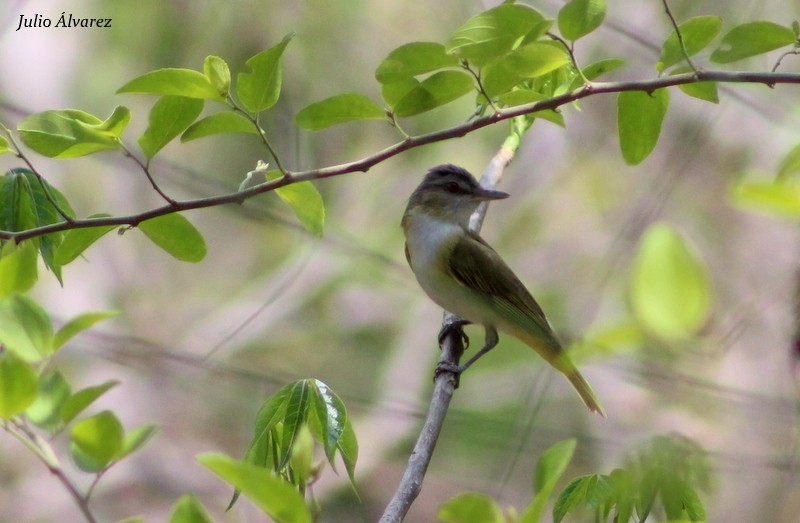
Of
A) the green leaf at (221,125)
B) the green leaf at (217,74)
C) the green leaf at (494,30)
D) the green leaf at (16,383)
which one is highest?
the green leaf at (494,30)

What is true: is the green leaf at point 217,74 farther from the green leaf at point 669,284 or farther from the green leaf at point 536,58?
the green leaf at point 669,284

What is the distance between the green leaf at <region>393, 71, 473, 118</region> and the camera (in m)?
1.52

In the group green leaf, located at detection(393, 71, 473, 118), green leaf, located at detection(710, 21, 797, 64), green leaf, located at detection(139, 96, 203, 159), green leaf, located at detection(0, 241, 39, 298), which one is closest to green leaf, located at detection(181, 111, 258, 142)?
green leaf, located at detection(139, 96, 203, 159)

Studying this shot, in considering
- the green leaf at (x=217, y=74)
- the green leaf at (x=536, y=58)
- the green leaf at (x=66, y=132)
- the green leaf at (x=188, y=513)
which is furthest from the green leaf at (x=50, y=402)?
the green leaf at (x=536, y=58)

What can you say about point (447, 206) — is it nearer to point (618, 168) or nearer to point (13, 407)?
point (13, 407)

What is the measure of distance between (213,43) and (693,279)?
614cm

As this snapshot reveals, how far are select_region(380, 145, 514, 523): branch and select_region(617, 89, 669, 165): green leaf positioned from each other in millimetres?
725

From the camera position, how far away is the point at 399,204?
5.76 metres

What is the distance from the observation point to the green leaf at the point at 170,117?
59.6 inches

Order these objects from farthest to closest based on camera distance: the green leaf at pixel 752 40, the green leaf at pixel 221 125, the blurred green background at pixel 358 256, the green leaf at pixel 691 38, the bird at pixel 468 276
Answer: the blurred green background at pixel 358 256 < the bird at pixel 468 276 < the green leaf at pixel 221 125 < the green leaf at pixel 691 38 < the green leaf at pixel 752 40

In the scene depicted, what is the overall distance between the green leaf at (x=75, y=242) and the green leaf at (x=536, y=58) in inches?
30.0

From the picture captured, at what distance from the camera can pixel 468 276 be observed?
3.37m

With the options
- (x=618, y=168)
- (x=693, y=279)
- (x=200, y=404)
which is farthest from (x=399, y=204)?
(x=693, y=279)

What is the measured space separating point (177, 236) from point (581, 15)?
81 cm
